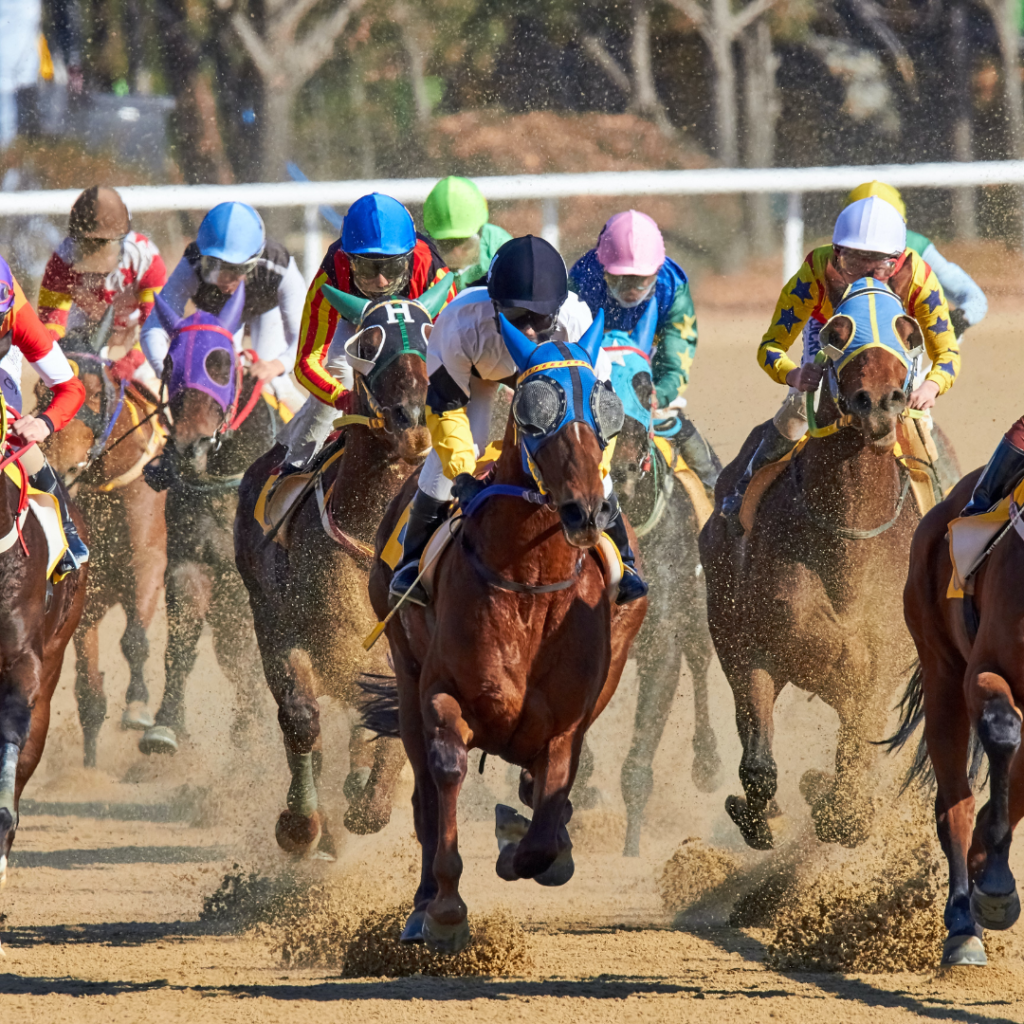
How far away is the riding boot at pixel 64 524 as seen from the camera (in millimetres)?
6523

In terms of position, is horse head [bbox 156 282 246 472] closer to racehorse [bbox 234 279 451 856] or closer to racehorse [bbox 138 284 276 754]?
racehorse [bbox 138 284 276 754]

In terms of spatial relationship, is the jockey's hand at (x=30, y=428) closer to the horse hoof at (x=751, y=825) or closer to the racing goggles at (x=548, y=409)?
the racing goggles at (x=548, y=409)

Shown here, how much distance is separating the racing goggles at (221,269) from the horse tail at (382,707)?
3142 mm

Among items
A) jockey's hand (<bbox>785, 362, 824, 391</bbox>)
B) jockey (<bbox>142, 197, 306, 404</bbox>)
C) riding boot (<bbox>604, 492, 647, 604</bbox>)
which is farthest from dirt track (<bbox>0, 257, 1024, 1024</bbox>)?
jockey (<bbox>142, 197, 306, 404</bbox>)

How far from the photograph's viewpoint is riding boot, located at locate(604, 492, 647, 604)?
558 cm

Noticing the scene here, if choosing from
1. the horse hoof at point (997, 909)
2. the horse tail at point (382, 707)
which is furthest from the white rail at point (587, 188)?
the horse hoof at point (997, 909)

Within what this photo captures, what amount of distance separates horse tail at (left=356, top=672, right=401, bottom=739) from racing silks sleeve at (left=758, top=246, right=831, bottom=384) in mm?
1875

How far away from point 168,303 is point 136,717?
6.36 feet

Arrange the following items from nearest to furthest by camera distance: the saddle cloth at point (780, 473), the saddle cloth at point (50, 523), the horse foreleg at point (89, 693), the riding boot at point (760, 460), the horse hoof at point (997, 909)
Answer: the horse hoof at point (997, 909)
the saddle cloth at point (50, 523)
the saddle cloth at point (780, 473)
the riding boot at point (760, 460)
the horse foreleg at point (89, 693)

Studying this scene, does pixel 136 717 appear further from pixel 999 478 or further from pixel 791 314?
pixel 999 478

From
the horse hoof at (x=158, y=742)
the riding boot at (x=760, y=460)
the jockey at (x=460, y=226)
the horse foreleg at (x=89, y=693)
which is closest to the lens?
the riding boot at (x=760, y=460)

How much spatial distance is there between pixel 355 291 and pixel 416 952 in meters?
2.38

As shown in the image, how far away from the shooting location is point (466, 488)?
5.34 metres

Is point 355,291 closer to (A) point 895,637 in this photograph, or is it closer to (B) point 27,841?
(A) point 895,637
